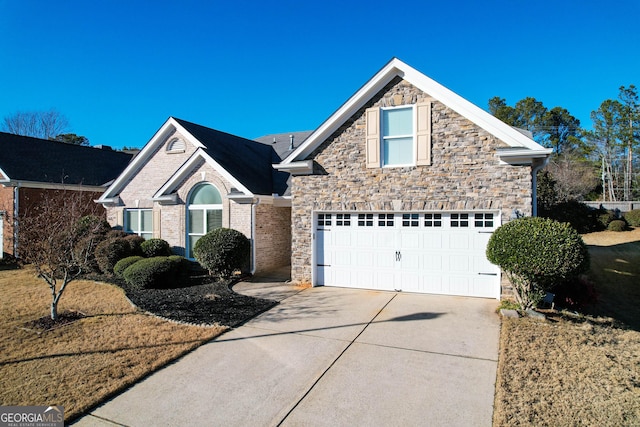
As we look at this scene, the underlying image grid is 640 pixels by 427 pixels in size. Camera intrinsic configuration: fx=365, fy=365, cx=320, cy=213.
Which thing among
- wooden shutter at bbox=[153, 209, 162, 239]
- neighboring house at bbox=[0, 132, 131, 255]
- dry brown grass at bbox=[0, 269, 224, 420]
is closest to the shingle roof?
wooden shutter at bbox=[153, 209, 162, 239]

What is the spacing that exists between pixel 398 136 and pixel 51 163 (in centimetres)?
1888

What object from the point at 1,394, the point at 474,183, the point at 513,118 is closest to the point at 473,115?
the point at 474,183

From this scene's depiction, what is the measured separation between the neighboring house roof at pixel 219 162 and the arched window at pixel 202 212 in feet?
2.93

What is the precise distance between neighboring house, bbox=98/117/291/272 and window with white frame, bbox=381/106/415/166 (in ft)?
16.0

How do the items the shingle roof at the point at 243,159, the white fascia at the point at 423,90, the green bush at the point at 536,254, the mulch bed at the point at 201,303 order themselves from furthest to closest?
the shingle roof at the point at 243,159
the white fascia at the point at 423,90
the mulch bed at the point at 201,303
the green bush at the point at 536,254

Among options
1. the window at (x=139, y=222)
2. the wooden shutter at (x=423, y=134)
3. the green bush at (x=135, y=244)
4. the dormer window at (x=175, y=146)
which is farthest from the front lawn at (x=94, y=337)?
the dormer window at (x=175, y=146)

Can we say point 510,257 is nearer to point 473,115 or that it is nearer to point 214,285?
point 473,115

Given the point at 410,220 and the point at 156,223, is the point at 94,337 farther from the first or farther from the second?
the point at 156,223

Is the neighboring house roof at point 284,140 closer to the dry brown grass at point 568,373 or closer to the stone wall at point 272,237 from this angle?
the stone wall at point 272,237

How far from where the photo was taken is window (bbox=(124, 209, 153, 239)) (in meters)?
16.1

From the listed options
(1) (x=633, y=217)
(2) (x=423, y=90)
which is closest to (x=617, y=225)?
(1) (x=633, y=217)

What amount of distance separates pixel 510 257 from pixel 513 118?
129 ft

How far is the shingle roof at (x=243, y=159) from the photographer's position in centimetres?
1398

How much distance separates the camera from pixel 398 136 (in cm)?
1029
